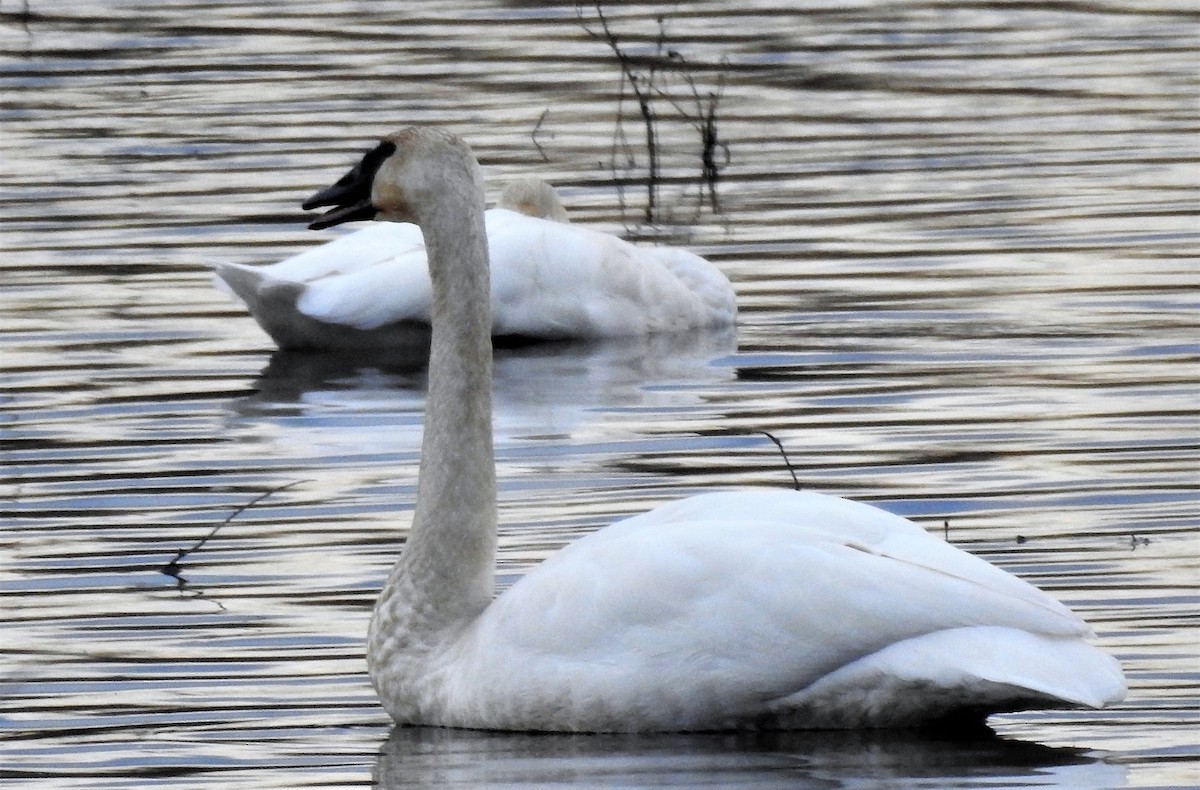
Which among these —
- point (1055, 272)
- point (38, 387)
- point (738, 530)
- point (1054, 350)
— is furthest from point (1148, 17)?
point (738, 530)

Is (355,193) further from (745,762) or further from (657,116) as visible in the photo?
(657,116)

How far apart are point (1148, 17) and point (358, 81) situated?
17.9 ft

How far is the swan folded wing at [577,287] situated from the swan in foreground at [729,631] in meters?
4.91

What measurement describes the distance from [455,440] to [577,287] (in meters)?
4.99

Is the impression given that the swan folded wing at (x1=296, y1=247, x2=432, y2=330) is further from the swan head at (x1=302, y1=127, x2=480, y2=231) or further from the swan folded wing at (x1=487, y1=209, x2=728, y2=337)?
the swan head at (x1=302, y1=127, x2=480, y2=231)

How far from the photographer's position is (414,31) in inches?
822

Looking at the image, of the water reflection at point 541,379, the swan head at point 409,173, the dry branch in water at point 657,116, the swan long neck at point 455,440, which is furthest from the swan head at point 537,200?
the swan long neck at point 455,440

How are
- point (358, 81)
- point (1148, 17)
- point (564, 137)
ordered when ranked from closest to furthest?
1. point (564, 137)
2. point (358, 81)
3. point (1148, 17)

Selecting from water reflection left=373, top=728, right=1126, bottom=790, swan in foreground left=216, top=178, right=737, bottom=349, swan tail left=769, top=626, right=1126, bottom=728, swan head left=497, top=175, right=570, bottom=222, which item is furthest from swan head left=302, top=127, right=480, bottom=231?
swan head left=497, top=175, right=570, bottom=222

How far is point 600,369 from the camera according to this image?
11102 mm

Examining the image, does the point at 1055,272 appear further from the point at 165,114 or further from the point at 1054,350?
the point at 165,114

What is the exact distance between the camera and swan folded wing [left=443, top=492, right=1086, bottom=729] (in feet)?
19.6

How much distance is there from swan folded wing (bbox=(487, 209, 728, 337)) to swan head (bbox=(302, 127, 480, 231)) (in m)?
4.48

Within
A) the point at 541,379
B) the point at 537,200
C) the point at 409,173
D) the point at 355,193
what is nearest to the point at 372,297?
the point at 541,379
